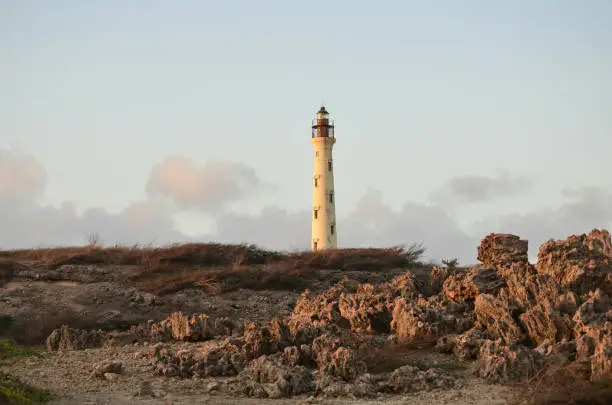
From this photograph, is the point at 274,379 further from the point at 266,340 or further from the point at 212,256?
the point at 212,256

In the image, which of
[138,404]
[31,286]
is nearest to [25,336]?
[31,286]

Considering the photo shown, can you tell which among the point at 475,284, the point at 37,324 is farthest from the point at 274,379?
the point at 37,324

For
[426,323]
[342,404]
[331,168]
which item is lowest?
[342,404]

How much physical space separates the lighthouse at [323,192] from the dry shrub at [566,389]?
3533 cm

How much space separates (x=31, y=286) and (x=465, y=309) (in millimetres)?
15031

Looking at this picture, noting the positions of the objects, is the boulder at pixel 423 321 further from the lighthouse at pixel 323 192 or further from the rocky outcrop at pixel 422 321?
the lighthouse at pixel 323 192

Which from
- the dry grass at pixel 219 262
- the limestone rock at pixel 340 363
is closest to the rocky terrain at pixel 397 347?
the limestone rock at pixel 340 363

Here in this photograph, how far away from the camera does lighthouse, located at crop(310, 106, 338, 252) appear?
4734cm

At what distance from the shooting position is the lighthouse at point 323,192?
47.3m

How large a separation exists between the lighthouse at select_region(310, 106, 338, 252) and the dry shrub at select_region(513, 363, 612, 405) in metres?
35.3

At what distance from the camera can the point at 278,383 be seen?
12.2m

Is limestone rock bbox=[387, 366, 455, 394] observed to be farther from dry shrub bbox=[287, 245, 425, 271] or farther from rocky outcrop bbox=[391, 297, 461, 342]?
dry shrub bbox=[287, 245, 425, 271]

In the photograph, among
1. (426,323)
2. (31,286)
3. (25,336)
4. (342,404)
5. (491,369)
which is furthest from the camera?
(31,286)

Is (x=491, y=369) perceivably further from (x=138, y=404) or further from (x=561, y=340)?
(x=138, y=404)
